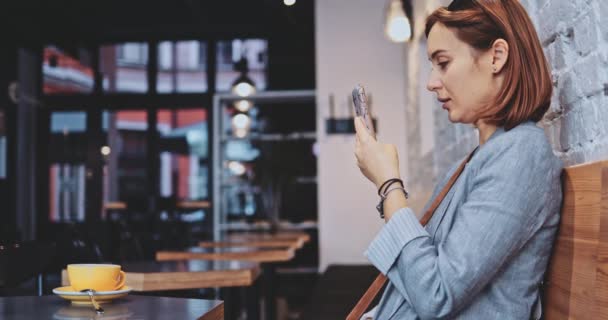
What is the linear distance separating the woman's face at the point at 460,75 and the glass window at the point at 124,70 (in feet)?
25.7

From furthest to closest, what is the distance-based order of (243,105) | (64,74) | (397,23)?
(64,74)
(243,105)
(397,23)

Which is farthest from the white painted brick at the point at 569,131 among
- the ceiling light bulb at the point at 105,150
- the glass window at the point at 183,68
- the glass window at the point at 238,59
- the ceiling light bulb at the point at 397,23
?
the ceiling light bulb at the point at 105,150

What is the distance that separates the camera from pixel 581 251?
1.26 metres

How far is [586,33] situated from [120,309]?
3.58 ft

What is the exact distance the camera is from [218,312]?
138 cm

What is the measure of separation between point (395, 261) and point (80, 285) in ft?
2.09

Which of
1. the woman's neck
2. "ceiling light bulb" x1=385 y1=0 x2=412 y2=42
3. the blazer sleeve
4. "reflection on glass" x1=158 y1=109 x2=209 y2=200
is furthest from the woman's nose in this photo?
"reflection on glass" x1=158 y1=109 x2=209 y2=200

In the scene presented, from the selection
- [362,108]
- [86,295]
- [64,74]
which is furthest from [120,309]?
[64,74]

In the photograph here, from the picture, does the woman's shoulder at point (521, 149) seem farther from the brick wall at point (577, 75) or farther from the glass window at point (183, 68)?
the glass window at point (183, 68)

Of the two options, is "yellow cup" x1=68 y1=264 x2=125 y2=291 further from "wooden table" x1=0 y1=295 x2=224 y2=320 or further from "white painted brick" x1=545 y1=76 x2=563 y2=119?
"white painted brick" x1=545 y1=76 x2=563 y2=119

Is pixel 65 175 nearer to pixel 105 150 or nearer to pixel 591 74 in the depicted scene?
pixel 105 150

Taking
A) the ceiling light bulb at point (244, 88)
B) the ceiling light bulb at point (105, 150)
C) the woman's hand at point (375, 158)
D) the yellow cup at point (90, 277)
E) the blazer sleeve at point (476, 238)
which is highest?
the ceiling light bulb at point (244, 88)

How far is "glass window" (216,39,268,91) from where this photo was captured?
8.88 metres

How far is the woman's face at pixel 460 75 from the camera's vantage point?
1.41 m
